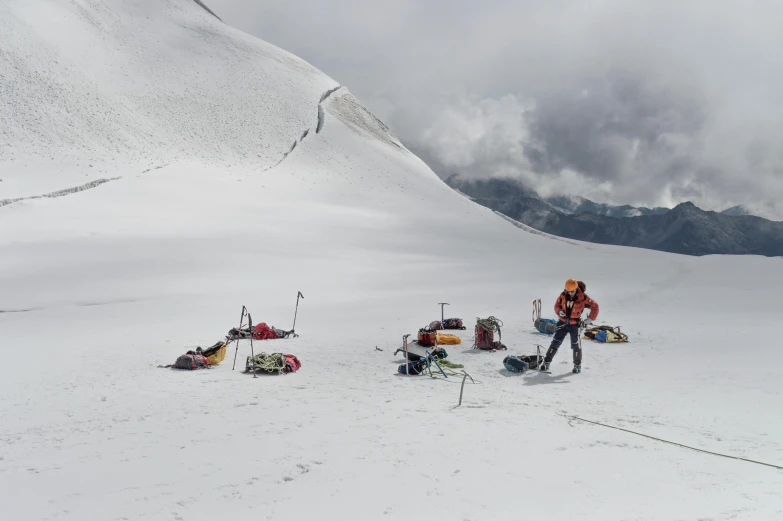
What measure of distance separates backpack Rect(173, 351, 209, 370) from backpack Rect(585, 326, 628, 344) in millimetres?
10578

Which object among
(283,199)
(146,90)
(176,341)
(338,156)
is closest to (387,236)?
(283,199)

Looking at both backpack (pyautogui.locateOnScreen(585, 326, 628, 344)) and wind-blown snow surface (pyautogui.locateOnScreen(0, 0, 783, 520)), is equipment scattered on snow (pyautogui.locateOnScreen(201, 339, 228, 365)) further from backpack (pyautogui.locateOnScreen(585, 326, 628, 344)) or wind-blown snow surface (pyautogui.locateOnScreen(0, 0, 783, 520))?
backpack (pyautogui.locateOnScreen(585, 326, 628, 344))

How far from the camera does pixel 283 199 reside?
146ft

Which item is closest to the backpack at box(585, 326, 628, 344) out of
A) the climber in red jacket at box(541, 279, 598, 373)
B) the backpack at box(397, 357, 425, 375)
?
the climber in red jacket at box(541, 279, 598, 373)

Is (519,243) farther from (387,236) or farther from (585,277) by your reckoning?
(585,277)

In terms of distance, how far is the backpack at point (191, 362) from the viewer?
10742 mm

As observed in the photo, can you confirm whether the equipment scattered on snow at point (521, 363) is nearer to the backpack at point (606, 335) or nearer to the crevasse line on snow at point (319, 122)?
the backpack at point (606, 335)

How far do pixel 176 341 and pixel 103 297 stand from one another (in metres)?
6.94

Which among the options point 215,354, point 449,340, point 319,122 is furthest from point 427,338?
point 319,122

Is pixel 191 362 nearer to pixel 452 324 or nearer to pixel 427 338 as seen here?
pixel 427 338

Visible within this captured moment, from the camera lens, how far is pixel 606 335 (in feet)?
44.9

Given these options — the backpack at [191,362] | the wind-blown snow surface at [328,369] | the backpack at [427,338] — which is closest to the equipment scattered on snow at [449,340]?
the wind-blown snow surface at [328,369]

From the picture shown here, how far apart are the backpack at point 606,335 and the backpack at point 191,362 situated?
1058cm

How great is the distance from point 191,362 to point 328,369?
10.2 feet
